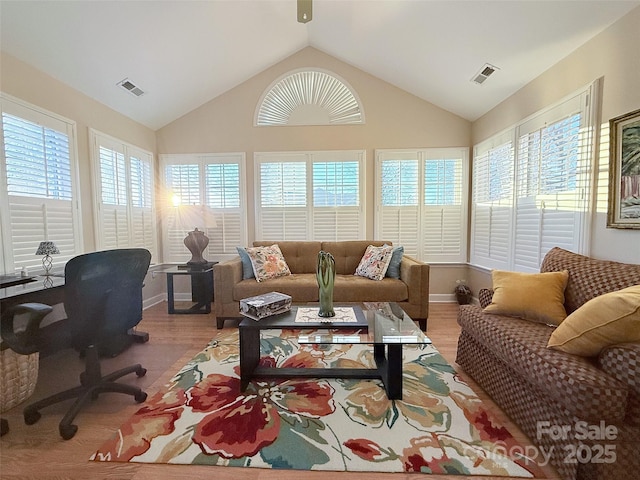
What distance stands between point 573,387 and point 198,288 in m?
3.61

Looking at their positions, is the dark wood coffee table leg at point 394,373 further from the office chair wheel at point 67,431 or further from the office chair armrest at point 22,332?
the office chair armrest at point 22,332

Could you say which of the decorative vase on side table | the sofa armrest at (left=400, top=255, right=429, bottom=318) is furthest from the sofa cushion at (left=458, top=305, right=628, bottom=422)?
the decorative vase on side table

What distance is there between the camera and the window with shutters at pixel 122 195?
307cm

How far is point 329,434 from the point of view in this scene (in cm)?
153

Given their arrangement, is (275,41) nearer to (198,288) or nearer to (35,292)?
(198,288)

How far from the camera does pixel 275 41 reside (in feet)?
11.1

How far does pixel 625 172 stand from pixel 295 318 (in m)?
2.32

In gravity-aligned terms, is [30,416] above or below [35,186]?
below

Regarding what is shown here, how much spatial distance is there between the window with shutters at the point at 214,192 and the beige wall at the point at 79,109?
55 centimetres

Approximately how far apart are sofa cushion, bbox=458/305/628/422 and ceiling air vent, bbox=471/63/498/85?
2.38m

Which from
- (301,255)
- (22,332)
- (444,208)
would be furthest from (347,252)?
(22,332)

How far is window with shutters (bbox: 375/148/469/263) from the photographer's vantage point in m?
3.85

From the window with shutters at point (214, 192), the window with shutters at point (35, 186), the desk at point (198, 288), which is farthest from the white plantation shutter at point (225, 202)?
the window with shutters at point (35, 186)

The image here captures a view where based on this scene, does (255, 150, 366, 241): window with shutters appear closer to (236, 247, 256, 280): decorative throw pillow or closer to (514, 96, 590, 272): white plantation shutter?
(236, 247, 256, 280): decorative throw pillow
